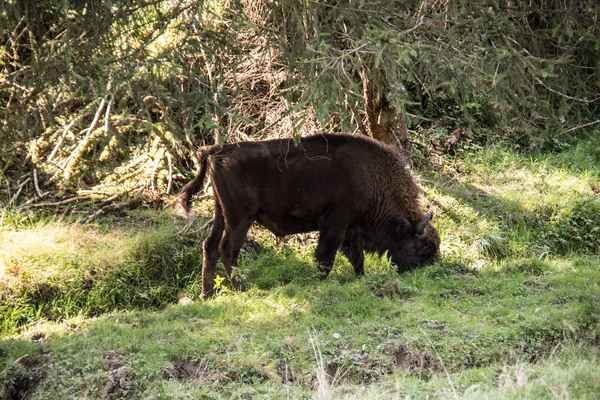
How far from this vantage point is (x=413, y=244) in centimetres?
1004

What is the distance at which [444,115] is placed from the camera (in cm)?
1416

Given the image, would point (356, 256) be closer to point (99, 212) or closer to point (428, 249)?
point (428, 249)

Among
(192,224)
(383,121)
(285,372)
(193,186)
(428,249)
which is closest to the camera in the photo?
(285,372)

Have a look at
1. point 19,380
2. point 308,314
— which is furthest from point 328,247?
point 19,380

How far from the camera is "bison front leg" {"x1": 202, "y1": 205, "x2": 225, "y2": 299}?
9.34m

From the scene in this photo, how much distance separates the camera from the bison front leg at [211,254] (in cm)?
934

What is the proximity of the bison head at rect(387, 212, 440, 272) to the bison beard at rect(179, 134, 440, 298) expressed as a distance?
1cm

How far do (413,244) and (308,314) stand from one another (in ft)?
7.78

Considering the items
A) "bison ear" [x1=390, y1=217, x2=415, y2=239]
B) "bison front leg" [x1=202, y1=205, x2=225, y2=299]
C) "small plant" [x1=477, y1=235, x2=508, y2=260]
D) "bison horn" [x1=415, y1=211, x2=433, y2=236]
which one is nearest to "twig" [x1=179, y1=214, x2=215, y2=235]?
"bison front leg" [x1=202, y1=205, x2=225, y2=299]

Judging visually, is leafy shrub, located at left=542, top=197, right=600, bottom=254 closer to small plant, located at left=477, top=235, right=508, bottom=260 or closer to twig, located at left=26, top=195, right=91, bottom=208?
small plant, located at left=477, top=235, right=508, bottom=260

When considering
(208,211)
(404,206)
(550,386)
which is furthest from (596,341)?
(208,211)

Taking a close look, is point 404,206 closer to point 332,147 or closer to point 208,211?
point 332,147

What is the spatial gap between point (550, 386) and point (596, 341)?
2486 mm

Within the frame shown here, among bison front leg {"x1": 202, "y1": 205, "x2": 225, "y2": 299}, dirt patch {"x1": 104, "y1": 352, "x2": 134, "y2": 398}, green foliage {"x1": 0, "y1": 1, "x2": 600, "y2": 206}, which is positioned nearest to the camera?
dirt patch {"x1": 104, "y1": 352, "x2": 134, "y2": 398}
